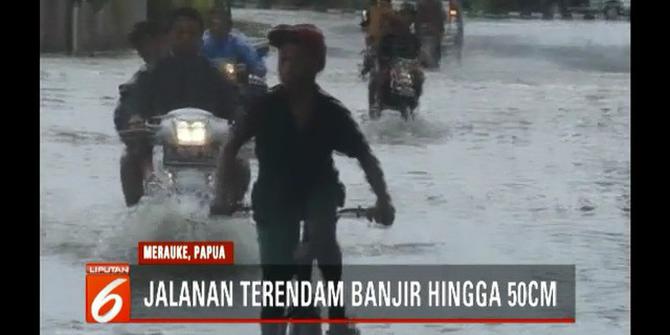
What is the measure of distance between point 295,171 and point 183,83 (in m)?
0.48

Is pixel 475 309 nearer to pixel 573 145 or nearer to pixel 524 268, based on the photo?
pixel 524 268

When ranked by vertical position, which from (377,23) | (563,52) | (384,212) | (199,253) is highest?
(377,23)

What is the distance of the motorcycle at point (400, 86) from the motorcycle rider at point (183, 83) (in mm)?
507

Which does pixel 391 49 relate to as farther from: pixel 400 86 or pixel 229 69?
pixel 229 69

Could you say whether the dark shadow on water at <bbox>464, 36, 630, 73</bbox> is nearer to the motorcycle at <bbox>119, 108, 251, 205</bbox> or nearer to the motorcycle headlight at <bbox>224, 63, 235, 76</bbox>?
the motorcycle headlight at <bbox>224, 63, 235, 76</bbox>

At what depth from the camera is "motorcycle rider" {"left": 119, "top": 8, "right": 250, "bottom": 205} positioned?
600cm

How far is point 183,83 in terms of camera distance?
6020mm

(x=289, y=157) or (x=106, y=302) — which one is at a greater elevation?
(x=289, y=157)

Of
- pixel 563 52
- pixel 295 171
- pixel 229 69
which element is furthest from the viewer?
pixel 563 52

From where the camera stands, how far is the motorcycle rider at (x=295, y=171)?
592 centimetres

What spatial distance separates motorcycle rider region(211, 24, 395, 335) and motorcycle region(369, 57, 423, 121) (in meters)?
0.19

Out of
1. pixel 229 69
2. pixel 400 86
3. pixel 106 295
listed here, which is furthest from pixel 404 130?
pixel 106 295

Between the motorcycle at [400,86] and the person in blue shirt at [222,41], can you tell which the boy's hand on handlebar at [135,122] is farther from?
Result: the motorcycle at [400,86]

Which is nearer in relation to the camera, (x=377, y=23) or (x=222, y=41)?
(x=222, y=41)
